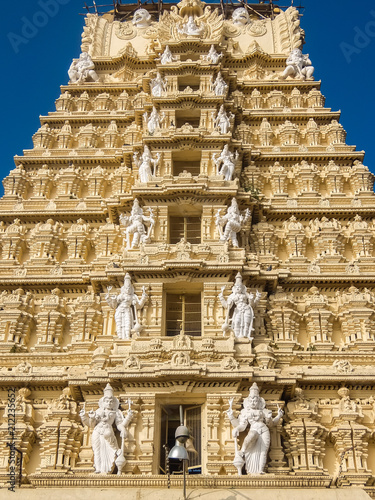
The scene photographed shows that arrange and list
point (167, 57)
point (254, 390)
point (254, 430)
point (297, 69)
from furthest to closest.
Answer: point (297, 69) < point (167, 57) < point (254, 390) < point (254, 430)

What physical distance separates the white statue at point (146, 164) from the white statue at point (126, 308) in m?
5.69

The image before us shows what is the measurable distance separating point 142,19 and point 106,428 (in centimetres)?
2747

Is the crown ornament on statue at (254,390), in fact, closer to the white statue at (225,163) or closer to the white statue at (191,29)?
the white statue at (225,163)

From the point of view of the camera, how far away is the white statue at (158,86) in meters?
32.7

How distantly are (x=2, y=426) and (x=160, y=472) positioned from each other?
4.92m

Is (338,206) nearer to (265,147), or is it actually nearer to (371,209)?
(371,209)

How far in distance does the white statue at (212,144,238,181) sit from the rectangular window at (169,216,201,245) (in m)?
2.21

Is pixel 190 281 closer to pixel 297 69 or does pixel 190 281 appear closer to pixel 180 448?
pixel 180 448

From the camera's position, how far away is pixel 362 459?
20.5m

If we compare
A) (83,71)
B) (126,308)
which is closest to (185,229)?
(126,308)

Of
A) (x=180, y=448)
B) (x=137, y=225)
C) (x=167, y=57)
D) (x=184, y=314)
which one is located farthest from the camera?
(x=167, y=57)

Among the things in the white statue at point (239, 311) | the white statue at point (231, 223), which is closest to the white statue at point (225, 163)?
the white statue at point (231, 223)

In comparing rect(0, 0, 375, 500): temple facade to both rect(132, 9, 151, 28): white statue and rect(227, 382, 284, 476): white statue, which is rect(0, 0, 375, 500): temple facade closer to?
rect(227, 382, 284, 476): white statue

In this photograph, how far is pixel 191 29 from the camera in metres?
36.1
